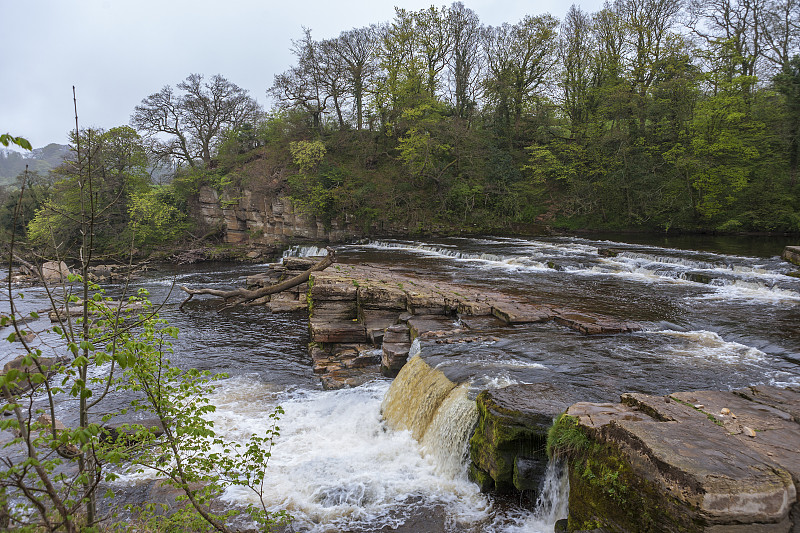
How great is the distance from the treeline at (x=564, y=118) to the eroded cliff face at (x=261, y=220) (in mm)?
1589

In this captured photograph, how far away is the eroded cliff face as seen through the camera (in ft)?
101

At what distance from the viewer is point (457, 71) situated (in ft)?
115

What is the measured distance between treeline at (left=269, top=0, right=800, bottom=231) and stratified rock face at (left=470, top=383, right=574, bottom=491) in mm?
23030

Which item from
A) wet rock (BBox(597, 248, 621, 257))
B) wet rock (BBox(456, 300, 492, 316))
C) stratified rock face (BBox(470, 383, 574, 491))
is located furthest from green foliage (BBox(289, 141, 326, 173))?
stratified rock face (BBox(470, 383, 574, 491))

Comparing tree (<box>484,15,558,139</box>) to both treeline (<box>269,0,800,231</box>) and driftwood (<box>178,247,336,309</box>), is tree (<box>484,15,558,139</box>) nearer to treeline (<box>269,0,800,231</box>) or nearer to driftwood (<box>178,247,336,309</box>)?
treeline (<box>269,0,800,231</box>)

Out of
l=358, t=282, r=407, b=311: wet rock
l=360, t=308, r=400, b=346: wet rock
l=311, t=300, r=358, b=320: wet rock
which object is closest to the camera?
l=360, t=308, r=400, b=346: wet rock

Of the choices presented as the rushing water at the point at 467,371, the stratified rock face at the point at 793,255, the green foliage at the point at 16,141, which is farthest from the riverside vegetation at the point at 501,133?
the green foliage at the point at 16,141

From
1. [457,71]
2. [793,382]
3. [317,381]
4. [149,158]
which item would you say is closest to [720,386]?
[793,382]

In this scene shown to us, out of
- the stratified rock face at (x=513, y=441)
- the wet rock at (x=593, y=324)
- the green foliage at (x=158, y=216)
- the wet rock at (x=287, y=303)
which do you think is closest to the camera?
the stratified rock face at (x=513, y=441)

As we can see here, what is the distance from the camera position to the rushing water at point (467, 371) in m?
5.38

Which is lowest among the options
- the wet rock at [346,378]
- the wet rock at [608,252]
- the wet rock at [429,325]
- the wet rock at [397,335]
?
the wet rock at [346,378]

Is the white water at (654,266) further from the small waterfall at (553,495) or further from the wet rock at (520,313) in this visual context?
the small waterfall at (553,495)

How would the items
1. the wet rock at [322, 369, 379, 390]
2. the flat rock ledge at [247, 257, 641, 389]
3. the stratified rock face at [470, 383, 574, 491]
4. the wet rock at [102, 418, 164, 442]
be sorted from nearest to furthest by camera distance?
the wet rock at [102, 418, 164, 442], the stratified rock face at [470, 383, 574, 491], the wet rock at [322, 369, 379, 390], the flat rock ledge at [247, 257, 641, 389]

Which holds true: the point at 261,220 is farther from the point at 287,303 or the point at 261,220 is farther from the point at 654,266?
the point at 654,266
